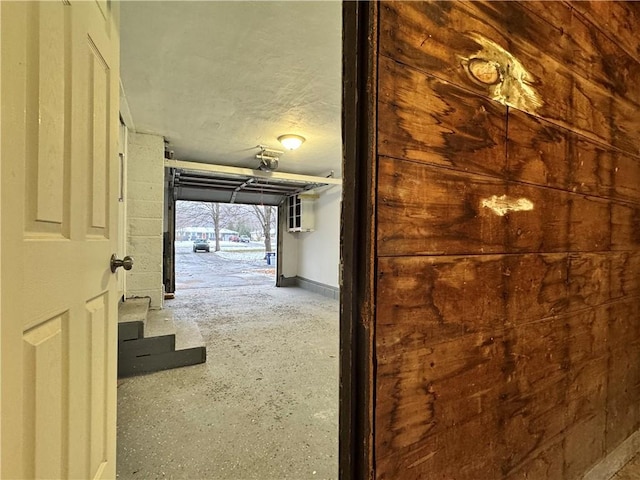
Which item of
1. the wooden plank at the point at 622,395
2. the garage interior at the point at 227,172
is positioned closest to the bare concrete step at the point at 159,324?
the garage interior at the point at 227,172

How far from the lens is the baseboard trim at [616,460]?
1.30 meters

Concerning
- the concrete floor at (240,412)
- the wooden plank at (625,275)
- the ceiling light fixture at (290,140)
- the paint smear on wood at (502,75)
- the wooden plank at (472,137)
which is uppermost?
the ceiling light fixture at (290,140)

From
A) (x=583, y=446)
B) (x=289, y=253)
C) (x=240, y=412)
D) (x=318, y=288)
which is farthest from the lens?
(x=289, y=253)

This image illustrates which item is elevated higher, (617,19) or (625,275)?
(617,19)

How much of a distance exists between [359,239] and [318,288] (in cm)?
577

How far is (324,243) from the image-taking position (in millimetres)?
6250

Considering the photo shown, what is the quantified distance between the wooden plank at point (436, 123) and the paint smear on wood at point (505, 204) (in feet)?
0.26

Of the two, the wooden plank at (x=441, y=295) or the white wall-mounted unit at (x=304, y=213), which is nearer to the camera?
the wooden plank at (x=441, y=295)

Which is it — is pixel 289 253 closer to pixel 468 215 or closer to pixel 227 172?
pixel 227 172

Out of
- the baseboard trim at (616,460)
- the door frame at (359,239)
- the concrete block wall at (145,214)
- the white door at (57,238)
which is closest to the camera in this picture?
the white door at (57,238)

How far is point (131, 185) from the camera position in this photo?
11.6 feet

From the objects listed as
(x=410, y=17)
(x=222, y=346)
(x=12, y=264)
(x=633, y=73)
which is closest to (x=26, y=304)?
(x=12, y=264)

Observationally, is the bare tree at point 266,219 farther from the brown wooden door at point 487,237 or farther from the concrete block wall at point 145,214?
the brown wooden door at point 487,237

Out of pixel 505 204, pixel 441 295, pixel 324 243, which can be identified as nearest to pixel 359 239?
pixel 441 295
